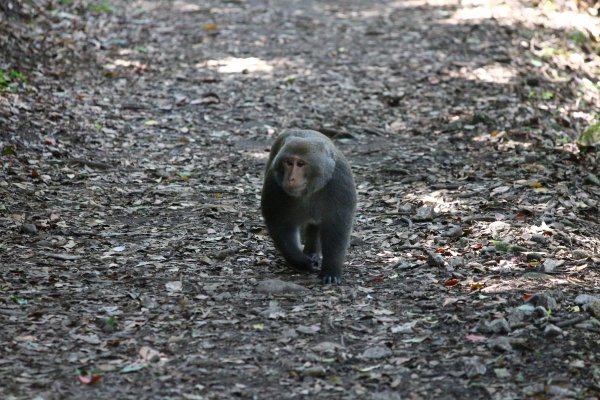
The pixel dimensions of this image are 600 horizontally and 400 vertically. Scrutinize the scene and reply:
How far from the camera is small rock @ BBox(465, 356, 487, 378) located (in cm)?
498

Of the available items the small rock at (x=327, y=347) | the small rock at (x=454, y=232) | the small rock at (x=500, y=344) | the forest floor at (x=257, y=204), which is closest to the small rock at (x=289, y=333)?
the forest floor at (x=257, y=204)

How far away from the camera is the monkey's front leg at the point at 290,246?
6.67 meters

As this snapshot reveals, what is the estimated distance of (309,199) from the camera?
647 centimetres

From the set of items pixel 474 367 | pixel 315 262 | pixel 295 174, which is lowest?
pixel 315 262

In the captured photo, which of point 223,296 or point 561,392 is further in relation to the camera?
point 223,296

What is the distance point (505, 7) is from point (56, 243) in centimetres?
1107

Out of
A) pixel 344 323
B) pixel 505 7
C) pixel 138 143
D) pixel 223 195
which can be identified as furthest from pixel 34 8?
pixel 344 323

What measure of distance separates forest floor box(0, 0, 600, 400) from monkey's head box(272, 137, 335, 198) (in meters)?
0.73

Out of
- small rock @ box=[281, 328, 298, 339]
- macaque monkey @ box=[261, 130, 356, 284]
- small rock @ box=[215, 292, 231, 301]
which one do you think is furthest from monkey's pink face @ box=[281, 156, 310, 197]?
small rock @ box=[281, 328, 298, 339]

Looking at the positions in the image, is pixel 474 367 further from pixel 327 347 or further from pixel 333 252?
pixel 333 252

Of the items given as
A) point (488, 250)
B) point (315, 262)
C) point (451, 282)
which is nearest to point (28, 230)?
point (315, 262)

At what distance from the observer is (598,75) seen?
41.6 ft

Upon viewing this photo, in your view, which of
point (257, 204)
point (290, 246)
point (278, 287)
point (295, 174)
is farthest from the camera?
point (257, 204)

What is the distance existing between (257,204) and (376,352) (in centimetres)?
340
